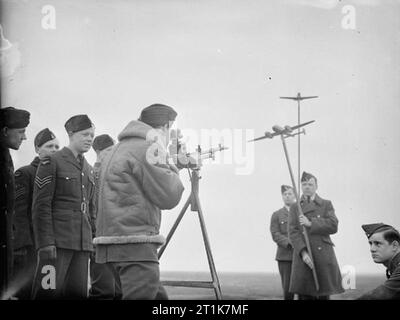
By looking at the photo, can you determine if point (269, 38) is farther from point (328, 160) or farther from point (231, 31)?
point (328, 160)

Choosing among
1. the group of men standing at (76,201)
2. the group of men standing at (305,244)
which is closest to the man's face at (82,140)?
the group of men standing at (76,201)

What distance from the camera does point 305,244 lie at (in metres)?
4.27

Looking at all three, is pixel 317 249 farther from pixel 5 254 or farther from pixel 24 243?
pixel 5 254

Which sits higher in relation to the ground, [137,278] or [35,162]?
[35,162]

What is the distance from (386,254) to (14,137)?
2253mm

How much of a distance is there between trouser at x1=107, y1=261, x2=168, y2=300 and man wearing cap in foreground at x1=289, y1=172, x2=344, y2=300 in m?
0.99

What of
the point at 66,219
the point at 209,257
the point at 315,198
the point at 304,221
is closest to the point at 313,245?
the point at 304,221

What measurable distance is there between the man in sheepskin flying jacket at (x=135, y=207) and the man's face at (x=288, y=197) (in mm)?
803

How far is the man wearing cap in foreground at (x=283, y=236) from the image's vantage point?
422 cm

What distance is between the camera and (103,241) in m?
3.64

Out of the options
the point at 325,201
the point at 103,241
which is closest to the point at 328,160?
the point at 325,201

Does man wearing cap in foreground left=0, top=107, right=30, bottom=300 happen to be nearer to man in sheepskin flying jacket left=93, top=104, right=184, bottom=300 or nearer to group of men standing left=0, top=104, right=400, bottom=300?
group of men standing left=0, top=104, right=400, bottom=300

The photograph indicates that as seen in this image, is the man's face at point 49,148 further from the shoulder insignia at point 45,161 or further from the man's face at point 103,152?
the man's face at point 103,152

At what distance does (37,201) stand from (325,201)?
169 centimetres
